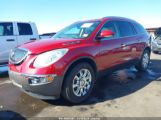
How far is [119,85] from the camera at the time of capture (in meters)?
5.41

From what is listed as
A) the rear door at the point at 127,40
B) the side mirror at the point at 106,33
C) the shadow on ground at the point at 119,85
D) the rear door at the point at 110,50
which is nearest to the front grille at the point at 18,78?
the shadow on ground at the point at 119,85

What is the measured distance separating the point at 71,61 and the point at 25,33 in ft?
16.2

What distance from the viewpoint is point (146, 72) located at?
696cm

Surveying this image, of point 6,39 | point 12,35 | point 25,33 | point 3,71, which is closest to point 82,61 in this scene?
point 3,71

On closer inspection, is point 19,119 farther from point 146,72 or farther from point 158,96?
point 146,72

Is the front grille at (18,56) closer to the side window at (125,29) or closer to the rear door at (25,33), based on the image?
the side window at (125,29)

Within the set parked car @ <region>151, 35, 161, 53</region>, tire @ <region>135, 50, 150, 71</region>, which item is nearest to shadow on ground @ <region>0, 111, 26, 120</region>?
tire @ <region>135, 50, 150, 71</region>

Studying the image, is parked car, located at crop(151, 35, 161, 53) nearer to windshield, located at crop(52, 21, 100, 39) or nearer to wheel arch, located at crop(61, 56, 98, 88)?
windshield, located at crop(52, 21, 100, 39)

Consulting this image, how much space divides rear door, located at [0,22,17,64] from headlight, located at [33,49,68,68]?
401cm

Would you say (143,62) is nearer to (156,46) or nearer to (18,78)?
(18,78)

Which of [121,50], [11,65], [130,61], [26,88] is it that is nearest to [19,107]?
[26,88]

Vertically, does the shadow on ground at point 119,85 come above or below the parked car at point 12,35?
below

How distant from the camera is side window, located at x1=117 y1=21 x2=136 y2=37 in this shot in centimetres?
551

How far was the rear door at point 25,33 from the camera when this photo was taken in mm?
7841
